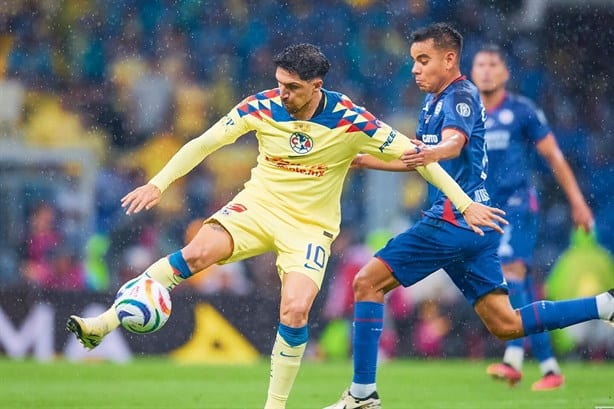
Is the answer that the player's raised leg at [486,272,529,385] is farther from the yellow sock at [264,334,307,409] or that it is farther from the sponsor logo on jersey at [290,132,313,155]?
the yellow sock at [264,334,307,409]

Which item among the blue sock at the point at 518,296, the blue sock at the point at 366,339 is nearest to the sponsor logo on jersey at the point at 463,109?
the blue sock at the point at 366,339

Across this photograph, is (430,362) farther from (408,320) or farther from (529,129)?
(529,129)

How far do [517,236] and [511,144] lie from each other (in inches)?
28.3

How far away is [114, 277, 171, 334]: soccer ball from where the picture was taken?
6.19 metres

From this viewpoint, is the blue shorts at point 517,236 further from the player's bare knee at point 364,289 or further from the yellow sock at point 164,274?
the yellow sock at point 164,274

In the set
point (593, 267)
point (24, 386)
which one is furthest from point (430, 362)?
point (24, 386)

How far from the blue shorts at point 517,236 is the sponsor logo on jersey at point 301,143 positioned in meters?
3.06

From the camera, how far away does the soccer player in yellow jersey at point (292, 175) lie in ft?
21.7

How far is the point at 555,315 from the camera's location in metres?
7.20

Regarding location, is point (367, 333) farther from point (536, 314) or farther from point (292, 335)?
point (536, 314)

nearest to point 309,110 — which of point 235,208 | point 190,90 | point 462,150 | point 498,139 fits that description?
point 235,208

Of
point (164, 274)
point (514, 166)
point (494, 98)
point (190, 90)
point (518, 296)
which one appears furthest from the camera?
point (190, 90)

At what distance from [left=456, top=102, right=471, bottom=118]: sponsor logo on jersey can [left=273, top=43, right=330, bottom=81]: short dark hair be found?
811 millimetres

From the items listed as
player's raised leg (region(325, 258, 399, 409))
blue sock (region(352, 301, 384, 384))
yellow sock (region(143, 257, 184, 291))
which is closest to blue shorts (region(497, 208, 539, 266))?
player's raised leg (region(325, 258, 399, 409))
